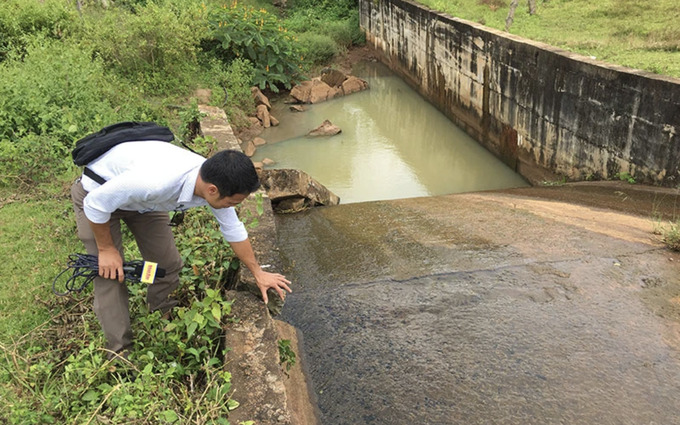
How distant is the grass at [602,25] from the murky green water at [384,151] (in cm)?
250

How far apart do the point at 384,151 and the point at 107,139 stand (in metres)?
9.18

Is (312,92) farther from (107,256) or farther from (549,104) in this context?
(107,256)

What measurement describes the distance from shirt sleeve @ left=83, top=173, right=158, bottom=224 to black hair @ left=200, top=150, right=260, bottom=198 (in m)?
0.30

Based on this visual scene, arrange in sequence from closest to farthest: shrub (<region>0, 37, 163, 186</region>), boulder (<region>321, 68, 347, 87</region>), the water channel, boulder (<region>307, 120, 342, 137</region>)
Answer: the water channel < shrub (<region>0, 37, 163, 186</region>) < boulder (<region>307, 120, 342, 137</region>) < boulder (<region>321, 68, 347, 87</region>)

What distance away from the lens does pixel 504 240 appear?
5.56 m

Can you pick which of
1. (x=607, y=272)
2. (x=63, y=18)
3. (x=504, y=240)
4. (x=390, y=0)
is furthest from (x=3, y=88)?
(x=390, y=0)

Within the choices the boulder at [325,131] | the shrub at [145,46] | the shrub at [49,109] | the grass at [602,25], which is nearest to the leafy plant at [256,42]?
the shrub at [145,46]

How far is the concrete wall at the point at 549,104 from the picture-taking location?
6602 millimetres

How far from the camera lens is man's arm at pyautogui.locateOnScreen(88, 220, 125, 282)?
282 centimetres

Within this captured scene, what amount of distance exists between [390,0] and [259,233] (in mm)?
14037

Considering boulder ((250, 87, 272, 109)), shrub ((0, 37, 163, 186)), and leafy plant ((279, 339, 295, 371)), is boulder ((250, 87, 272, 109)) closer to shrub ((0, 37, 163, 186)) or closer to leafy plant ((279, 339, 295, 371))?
shrub ((0, 37, 163, 186))

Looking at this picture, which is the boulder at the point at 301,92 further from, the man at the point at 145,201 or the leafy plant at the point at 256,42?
the man at the point at 145,201

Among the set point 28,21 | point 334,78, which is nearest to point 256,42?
point 334,78

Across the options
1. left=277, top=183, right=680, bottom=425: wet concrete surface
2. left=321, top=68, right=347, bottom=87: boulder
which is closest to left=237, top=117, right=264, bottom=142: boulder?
left=321, top=68, right=347, bottom=87: boulder
